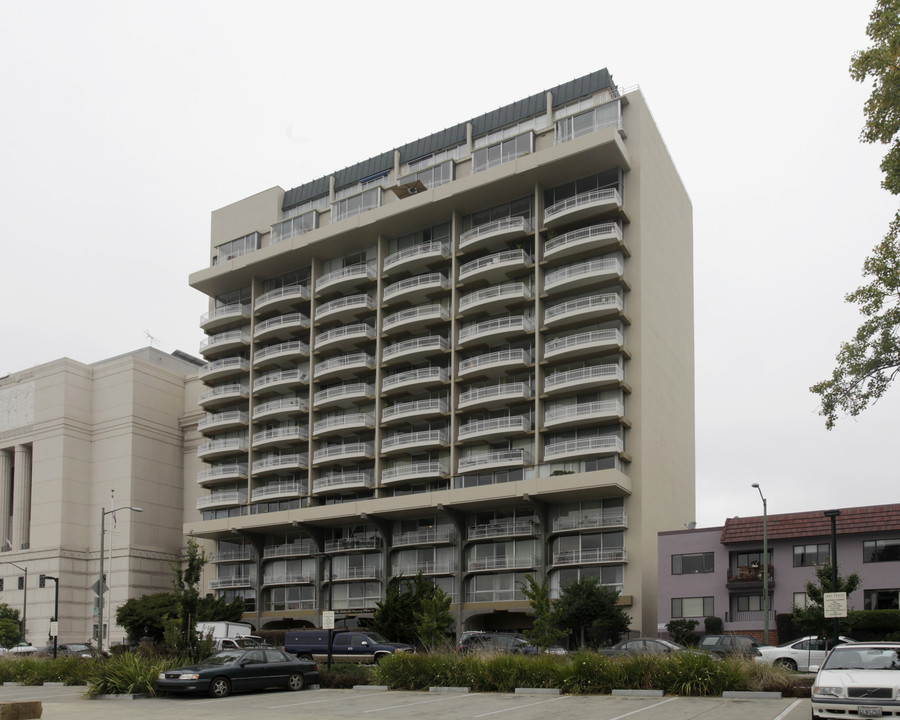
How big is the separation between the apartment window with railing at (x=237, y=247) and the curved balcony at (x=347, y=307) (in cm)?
1227

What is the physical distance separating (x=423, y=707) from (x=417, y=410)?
141ft

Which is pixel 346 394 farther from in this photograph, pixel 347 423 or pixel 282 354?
pixel 282 354

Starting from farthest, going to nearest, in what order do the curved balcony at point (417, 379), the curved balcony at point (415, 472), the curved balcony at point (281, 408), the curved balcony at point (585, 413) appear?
1. the curved balcony at point (281, 408)
2. the curved balcony at point (417, 379)
3. the curved balcony at point (415, 472)
4. the curved balcony at point (585, 413)

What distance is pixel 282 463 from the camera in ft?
243

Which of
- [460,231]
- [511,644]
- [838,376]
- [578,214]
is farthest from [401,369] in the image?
[838,376]

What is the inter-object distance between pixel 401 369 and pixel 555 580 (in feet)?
66.3

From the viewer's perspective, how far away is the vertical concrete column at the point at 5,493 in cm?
8850

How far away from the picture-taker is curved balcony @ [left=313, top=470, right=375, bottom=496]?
227 ft

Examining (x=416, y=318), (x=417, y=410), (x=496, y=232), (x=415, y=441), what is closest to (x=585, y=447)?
(x=415, y=441)

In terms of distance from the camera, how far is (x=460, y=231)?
69.1m

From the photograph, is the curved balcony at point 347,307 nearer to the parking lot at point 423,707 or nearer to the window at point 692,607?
the window at point 692,607

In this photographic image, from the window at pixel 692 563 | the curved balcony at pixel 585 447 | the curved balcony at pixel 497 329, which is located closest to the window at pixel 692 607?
the window at pixel 692 563

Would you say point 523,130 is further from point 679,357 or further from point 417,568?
point 417,568

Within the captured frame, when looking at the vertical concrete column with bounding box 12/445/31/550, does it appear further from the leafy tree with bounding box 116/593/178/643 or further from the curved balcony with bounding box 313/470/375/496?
the curved balcony with bounding box 313/470/375/496
